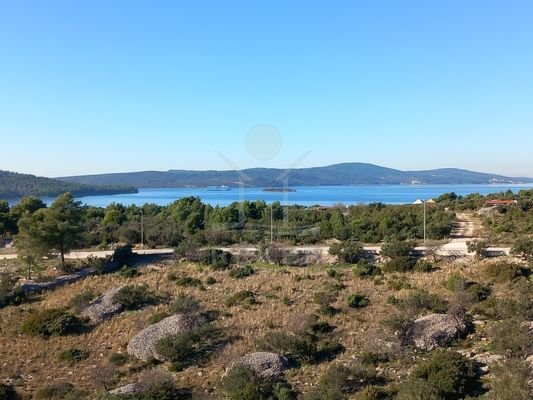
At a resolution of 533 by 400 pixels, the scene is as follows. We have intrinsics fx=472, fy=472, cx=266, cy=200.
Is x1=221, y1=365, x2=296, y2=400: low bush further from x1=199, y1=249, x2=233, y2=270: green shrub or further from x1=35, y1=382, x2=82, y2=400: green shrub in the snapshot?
x1=199, y1=249, x2=233, y2=270: green shrub

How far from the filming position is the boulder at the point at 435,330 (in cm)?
1403

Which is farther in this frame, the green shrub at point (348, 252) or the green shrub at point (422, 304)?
the green shrub at point (348, 252)

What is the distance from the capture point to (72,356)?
1502 centimetres

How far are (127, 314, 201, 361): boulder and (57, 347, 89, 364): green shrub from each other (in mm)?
1455

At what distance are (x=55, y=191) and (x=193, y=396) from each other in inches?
4091

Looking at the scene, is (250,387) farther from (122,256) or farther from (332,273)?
(122,256)

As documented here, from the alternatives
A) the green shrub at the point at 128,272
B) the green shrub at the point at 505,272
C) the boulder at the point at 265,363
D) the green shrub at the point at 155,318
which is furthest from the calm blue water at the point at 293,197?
the boulder at the point at 265,363

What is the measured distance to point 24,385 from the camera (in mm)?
13367

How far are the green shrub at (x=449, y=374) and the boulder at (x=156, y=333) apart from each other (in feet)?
25.4

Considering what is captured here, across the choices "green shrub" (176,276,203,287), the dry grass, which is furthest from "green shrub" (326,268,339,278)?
"green shrub" (176,276,203,287)

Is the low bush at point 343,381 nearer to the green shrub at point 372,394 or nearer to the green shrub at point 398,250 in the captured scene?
the green shrub at point 372,394

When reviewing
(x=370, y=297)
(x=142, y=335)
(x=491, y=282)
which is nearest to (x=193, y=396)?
(x=142, y=335)

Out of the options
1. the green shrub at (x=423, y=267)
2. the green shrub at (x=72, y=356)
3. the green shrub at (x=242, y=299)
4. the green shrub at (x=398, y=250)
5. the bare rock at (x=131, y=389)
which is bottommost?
the green shrub at (x=72, y=356)

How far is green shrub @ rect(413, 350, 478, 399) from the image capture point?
10775 mm
